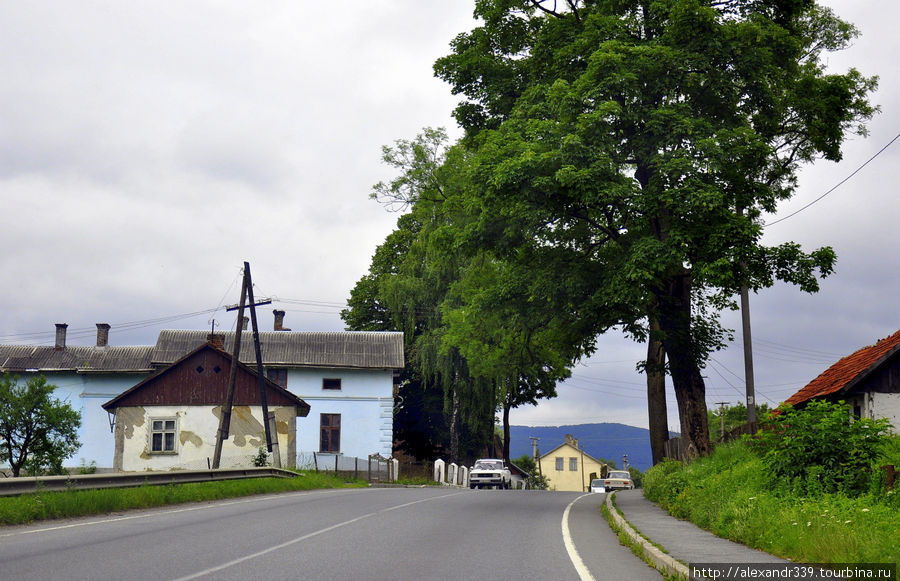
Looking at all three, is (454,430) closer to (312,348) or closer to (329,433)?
(329,433)

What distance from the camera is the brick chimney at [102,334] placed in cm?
5537

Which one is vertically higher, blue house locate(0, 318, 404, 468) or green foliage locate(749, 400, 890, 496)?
blue house locate(0, 318, 404, 468)

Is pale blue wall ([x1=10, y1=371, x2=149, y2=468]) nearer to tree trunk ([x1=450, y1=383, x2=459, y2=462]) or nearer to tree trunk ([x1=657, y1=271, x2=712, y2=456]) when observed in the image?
tree trunk ([x1=450, y1=383, x2=459, y2=462])

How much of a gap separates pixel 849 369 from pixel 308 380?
30.8 meters

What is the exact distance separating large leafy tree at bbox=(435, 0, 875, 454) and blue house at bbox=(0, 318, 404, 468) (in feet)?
92.8

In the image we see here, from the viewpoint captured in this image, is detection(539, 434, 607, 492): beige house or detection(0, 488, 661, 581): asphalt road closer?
detection(0, 488, 661, 581): asphalt road

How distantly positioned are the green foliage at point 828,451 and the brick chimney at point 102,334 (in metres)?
50.3

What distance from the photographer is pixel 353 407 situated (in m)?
50.8


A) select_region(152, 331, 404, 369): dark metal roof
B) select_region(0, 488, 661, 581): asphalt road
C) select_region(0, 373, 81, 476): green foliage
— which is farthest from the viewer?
select_region(152, 331, 404, 369): dark metal roof

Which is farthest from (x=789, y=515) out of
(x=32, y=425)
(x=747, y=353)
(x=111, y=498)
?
(x=32, y=425)

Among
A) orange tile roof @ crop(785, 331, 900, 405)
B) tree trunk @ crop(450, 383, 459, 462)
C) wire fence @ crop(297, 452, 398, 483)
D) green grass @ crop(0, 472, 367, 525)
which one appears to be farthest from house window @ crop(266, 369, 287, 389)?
orange tile roof @ crop(785, 331, 900, 405)

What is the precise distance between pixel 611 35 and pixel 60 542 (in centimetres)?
1743

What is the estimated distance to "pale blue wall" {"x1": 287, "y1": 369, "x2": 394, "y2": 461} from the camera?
50.3m

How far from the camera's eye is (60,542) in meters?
11.1
